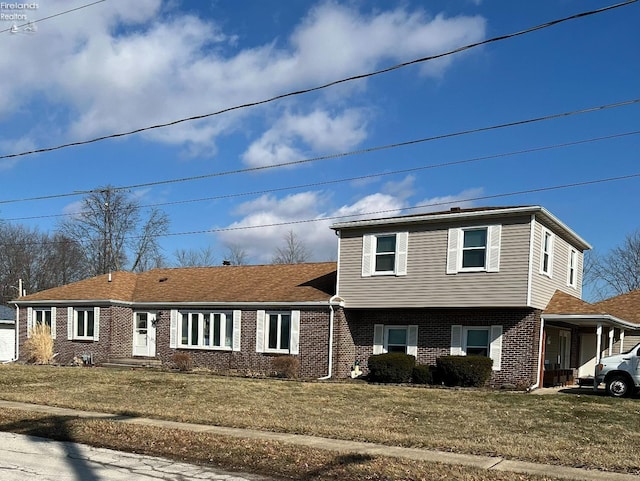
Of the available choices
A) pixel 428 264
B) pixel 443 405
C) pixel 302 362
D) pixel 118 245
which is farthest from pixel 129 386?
pixel 118 245

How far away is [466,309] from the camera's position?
2122 centimetres

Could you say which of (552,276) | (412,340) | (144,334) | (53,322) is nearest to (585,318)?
(552,276)

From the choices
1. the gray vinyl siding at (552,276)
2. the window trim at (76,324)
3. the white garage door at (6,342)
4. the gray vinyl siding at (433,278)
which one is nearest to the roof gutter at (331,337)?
the gray vinyl siding at (433,278)

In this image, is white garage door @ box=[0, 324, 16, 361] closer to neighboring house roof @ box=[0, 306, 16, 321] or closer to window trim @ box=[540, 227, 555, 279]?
neighboring house roof @ box=[0, 306, 16, 321]

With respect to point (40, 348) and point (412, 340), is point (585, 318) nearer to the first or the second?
point (412, 340)

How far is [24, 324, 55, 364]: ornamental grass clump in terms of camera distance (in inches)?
1116

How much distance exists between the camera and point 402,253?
870 inches

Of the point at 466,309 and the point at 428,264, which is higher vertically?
the point at 428,264

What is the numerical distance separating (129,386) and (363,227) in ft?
32.0

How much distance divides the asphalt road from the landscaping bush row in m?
13.2

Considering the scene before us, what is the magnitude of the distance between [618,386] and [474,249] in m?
5.88

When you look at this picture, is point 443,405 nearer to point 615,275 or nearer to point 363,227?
point 363,227

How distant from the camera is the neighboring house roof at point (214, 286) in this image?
2525 cm

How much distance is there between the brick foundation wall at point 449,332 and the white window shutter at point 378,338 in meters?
0.15
